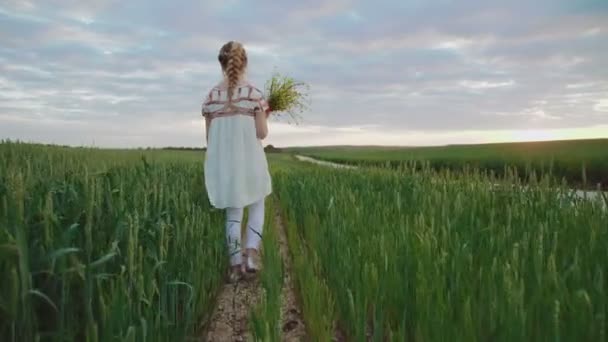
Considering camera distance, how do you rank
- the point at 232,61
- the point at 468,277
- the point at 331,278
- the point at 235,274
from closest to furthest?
the point at 468,277, the point at 331,278, the point at 235,274, the point at 232,61

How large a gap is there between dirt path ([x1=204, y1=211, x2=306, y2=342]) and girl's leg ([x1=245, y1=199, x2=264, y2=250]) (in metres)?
0.34

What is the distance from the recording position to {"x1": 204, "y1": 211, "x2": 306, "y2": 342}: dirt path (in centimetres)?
282

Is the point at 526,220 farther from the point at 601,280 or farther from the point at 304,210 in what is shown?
the point at 304,210

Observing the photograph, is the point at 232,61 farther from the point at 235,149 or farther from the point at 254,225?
the point at 254,225

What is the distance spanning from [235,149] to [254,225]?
2.14ft

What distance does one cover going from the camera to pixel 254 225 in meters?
4.36

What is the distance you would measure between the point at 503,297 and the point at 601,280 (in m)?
0.39

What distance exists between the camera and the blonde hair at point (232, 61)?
414 centimetres

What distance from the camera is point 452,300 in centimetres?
205

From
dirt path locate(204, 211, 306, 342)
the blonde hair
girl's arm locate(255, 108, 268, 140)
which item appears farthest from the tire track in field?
the blonde hair

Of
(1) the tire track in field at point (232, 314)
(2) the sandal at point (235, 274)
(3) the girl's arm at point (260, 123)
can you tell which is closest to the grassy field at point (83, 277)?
(1) the tire track in field at point (232, 314)

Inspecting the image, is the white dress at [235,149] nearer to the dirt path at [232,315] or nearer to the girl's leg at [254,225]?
the girl's leg at [254,225]

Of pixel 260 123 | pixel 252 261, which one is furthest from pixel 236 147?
pixel 252 261

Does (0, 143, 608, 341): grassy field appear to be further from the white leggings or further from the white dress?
the white dress
